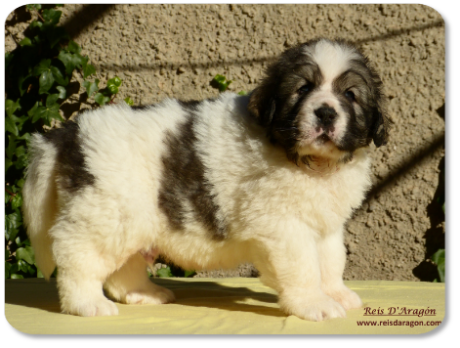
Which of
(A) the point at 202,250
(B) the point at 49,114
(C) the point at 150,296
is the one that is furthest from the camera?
(B) the point at 49,114

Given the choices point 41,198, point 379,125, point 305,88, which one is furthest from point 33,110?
point 379,125

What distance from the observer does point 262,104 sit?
349cm

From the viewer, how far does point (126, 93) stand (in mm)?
5445

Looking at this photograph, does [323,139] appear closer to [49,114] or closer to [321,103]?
[321,103]

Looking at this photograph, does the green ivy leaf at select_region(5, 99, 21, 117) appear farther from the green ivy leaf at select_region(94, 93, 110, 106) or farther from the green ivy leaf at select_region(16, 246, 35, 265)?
the green ivy leaf at select_region(16, 246, 35, 265)

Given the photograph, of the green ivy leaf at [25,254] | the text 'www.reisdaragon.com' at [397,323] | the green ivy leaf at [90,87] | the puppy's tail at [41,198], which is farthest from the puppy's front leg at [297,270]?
the green ivy leaf at [25,254]

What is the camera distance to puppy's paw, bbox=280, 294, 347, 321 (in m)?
3.34

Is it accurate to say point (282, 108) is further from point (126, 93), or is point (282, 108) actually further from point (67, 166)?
point (126, 93)

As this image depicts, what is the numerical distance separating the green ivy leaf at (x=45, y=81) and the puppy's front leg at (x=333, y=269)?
10.3 ft

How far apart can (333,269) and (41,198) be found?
209cm

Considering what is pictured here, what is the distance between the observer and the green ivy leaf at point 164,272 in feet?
18.3

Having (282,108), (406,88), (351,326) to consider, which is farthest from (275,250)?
(406,88)

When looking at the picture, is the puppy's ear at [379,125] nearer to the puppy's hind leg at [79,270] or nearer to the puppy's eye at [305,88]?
the puppy's eye at [305,88]

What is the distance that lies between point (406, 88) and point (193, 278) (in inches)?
109
